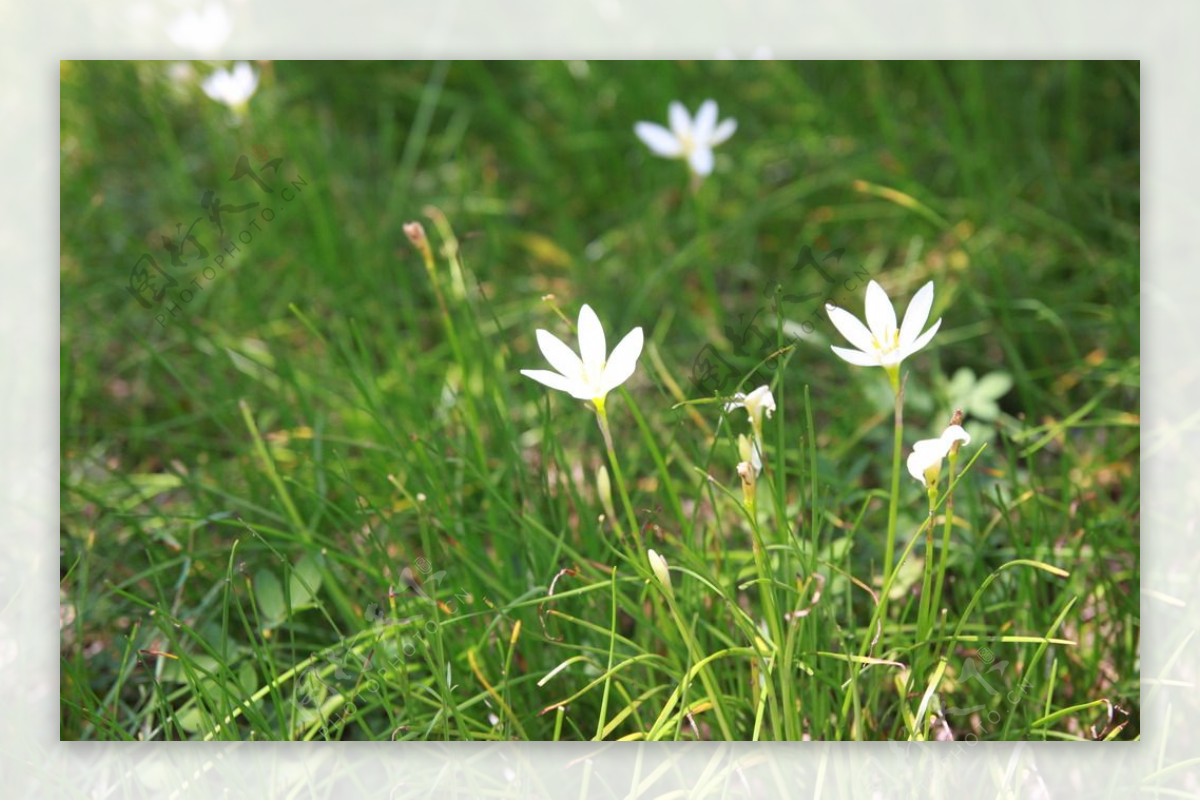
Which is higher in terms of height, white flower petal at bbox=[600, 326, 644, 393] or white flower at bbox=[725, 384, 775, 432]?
white flower petal at bbox=[600, 326, 644, 393]

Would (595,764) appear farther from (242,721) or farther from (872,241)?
(872,241)

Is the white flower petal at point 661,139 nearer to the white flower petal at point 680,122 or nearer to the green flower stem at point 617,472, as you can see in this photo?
the white flower petal at point 680,122

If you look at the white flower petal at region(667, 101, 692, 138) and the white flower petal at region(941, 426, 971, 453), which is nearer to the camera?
the white flower petal at region(941, 426, 971, 453)

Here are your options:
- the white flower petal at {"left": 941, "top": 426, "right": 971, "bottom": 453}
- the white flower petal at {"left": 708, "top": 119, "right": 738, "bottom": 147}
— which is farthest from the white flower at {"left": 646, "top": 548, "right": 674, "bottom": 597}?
the white flower petal at {"left": 708, "top": 119, "right": 738, "bottom": 147}

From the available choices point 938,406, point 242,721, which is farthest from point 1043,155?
point 242,721

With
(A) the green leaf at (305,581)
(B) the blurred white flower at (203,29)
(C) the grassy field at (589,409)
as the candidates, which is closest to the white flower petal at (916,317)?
(C) the grassy field at (589,409)

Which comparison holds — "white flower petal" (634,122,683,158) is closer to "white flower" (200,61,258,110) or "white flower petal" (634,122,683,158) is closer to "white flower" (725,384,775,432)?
"white flower" (200,61,258,110)

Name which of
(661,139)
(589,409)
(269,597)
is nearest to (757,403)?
(589,409)
